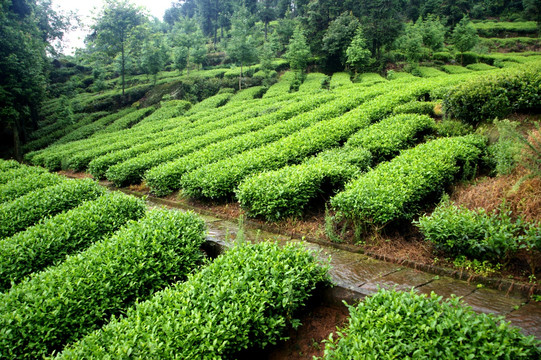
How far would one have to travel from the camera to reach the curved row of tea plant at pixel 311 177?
618cm

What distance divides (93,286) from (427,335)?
417 cm

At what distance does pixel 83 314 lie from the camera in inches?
155

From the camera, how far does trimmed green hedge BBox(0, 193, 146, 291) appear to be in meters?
5.25

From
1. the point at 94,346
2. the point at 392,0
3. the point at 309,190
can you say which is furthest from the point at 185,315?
the point at 392,0

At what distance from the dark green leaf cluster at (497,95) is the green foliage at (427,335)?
7.23m

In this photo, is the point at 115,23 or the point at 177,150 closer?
the point at 177,150

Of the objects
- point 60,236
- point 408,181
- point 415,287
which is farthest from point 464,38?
point 60,236

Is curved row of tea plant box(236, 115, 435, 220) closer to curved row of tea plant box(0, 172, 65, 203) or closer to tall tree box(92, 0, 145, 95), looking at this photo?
curved row of tea plant box(0, 172, 65, 203)

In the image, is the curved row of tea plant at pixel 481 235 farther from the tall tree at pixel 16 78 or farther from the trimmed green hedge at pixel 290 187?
the tall tree at pixel 16 78

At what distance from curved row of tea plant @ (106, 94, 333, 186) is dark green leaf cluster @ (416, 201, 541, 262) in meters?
9.67

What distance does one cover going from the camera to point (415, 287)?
3885 millimetres

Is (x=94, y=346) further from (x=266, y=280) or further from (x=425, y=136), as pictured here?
(x=425, y=136)

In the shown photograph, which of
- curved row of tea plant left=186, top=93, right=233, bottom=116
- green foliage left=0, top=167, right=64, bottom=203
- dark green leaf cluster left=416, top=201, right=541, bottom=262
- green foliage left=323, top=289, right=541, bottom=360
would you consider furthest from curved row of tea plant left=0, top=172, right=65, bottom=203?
curved row of tea plant left=186, top=93, right=233, bottom=116

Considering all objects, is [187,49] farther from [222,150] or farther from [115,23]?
[222,150]
